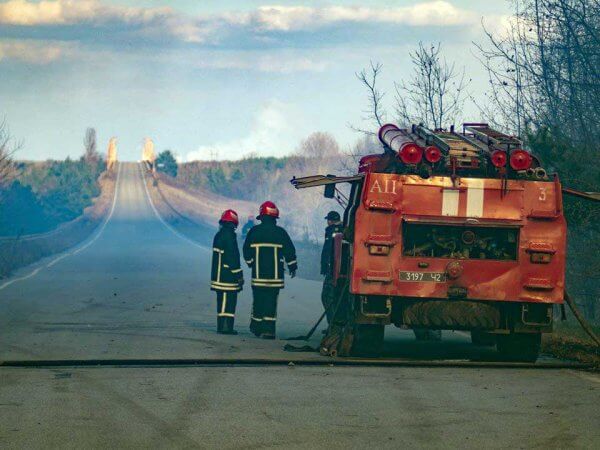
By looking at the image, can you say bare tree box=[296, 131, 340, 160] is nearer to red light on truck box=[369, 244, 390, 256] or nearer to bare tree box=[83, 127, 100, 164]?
bare tree box=[83, 127, 100, 164]

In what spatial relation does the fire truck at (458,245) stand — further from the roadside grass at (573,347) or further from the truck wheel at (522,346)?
the roadside grass at (573,347)

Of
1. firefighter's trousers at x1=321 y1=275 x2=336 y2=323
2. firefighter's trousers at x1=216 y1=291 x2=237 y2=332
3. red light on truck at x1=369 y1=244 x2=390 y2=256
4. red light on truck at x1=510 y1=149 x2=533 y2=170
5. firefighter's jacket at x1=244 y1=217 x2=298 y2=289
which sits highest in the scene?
red light on truck at x1=510 y1=149 x2=533 y2=170

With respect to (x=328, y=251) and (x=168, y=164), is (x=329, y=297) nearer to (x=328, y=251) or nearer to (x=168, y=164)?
(x=328, y=251)

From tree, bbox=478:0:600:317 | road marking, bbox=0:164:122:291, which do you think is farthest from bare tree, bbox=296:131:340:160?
tree, bbox=478:0:600:317

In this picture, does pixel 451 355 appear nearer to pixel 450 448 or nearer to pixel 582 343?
pixel 582 343

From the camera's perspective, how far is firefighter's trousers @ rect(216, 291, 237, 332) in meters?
16.8

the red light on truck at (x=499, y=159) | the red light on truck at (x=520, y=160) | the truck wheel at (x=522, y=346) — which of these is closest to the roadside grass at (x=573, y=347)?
the truck wheel at (x=522, y=346)

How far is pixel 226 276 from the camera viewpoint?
1691 centimetres

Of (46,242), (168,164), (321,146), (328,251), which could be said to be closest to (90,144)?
(168,164)

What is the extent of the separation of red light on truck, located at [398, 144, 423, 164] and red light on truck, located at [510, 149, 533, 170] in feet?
3.29

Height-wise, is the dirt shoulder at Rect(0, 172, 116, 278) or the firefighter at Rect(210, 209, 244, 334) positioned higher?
the firefighter at Rect(210, 209, 244, 334)

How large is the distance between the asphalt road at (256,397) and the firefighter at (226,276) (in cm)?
31

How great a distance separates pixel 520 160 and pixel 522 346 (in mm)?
2187

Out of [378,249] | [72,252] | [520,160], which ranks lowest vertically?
[72,252]
